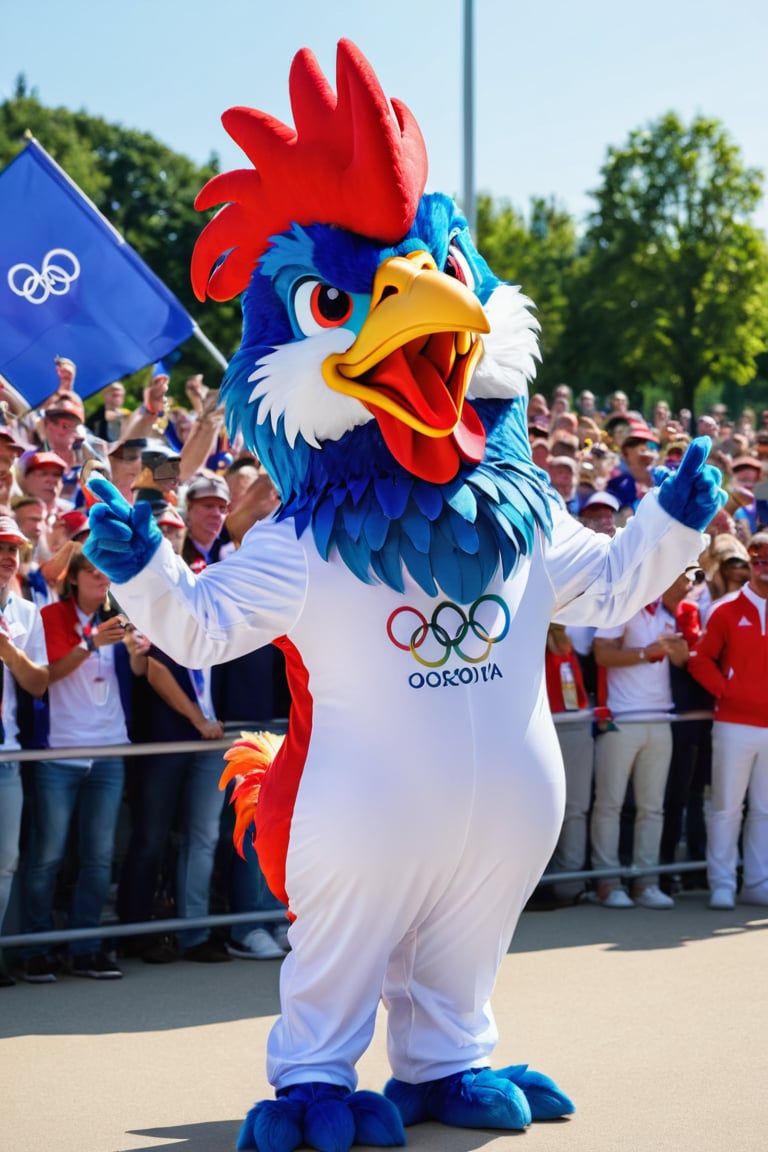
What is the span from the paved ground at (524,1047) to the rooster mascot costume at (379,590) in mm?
397

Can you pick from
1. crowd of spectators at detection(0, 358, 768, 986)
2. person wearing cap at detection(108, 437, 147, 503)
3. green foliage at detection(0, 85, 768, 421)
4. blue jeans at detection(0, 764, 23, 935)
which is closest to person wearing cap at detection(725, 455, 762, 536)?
crowd of spectators at detection(0, 358, 768, 986)

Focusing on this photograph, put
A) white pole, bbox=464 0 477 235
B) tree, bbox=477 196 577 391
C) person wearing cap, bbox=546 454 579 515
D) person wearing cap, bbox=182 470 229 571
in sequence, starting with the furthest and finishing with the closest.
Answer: tree, bbox=477 196 577 391 → white pole, bbox=464 0 477 235 → person wearing cap, bbox=546 454 579 515 → person wearing cap, bbox=182 470 229 571

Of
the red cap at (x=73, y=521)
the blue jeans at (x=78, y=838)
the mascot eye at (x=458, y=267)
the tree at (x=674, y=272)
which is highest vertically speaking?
the tree at (x=674, y=272)

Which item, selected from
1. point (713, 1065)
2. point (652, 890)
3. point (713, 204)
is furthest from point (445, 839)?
point (713, 204)

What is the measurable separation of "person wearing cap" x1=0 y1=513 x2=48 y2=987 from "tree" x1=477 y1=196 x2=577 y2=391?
1239 inches

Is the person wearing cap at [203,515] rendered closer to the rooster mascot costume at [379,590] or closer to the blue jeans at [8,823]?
the blue jeans at [8,823]

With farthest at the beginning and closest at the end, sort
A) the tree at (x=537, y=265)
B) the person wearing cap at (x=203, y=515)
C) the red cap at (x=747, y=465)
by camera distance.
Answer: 1. the tree at (x=537, y=265)
2. the red cap at (x=747, y=465)
3. the person wearing cap at (x=203, y=515)

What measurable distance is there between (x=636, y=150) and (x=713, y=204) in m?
2.57

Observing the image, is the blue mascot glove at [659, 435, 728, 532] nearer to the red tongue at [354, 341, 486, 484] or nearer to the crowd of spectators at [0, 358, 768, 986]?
the red tongue at [354, 341, 486, 484]

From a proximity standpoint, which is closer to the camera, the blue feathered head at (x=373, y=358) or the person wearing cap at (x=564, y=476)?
the blue feathered head at (x=373, y=358)

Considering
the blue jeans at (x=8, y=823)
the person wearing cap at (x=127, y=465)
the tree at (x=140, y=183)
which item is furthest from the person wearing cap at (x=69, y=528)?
the tree at (x=140, y=183)

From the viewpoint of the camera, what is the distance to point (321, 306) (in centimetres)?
394

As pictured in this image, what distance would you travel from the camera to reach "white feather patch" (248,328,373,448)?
388cm

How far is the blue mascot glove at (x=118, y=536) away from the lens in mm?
3621
